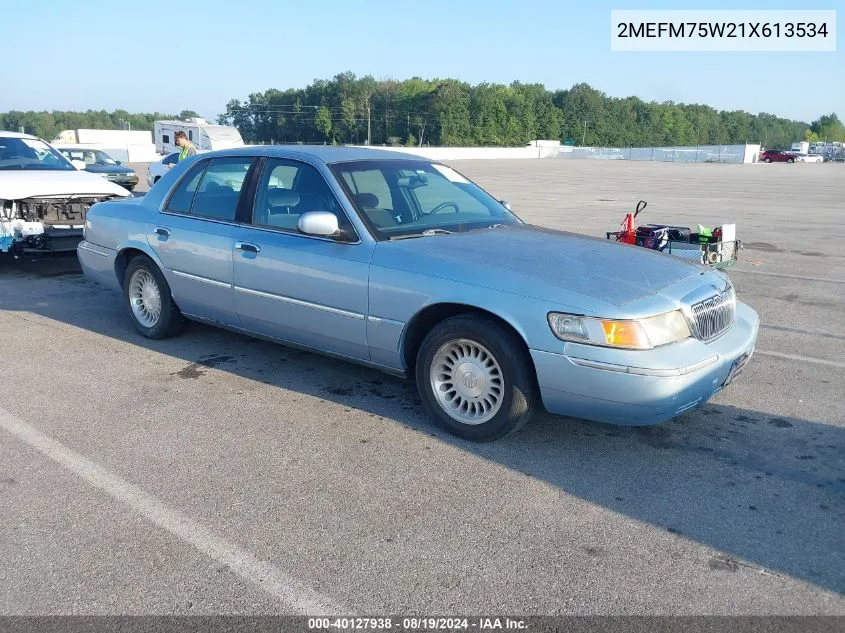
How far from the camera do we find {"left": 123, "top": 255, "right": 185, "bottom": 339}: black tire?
596 centimetres

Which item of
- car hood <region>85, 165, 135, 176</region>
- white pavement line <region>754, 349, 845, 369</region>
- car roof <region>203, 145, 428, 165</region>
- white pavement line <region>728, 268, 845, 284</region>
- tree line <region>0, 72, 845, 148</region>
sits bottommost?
white pavement line <region>754, 349, 845, 369</region>

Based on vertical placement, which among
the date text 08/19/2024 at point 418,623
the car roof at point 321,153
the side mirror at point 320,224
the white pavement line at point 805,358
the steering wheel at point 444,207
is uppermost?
Answer: the car roof at point 321,153

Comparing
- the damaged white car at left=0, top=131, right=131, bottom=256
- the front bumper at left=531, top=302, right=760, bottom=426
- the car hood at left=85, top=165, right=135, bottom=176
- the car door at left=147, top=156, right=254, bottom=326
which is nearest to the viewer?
the front bumper at left=531, top=302, right=760, bottom=426

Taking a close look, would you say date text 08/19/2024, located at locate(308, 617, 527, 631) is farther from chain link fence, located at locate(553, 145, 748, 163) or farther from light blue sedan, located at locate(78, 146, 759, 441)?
chain link fence, located at locate(553, 145, 748, 163)

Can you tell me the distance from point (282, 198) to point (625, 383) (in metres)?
2.67

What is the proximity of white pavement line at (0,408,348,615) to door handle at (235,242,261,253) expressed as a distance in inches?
66.6

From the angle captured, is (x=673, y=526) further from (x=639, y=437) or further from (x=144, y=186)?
(x=144, y=186)

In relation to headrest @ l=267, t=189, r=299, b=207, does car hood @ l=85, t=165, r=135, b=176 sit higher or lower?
higher

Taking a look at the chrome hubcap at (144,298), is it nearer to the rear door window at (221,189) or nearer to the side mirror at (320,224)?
the rear door window at (221,189)

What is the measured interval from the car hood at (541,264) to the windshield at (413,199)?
220mm

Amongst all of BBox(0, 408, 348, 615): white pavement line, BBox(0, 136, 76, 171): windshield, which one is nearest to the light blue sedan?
BBox(0, 408, 348, 615): white pavement line

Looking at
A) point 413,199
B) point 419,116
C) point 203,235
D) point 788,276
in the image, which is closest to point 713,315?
point 413,199

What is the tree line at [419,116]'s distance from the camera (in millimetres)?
101500

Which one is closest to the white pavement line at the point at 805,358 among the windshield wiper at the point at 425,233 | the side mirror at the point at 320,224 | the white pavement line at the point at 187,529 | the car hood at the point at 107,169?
the windshield wiper at the point at 425,233
